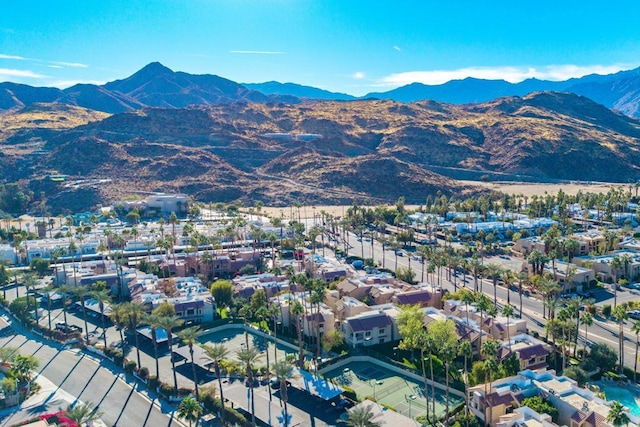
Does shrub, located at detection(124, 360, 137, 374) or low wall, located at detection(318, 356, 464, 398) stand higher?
shrub, located at detection(124, 360, 137, 374)

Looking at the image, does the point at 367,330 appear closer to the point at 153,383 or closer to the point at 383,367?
the point at 383,367

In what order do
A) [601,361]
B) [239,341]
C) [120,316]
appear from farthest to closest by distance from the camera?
[239,341]
[120,316]
[601,361]

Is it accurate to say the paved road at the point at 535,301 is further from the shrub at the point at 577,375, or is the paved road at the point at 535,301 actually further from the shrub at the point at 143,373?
the shrub at the point at 143,373

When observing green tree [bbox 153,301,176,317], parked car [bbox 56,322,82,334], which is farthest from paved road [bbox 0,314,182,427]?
green tree [bbox 153,301,176,317]

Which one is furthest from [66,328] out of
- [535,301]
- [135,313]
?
[535,301]

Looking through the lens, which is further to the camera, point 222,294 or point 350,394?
point 222,294

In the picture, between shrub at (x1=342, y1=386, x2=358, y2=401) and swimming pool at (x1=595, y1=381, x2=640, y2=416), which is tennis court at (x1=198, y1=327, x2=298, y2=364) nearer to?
shrub at (x1=342, y1=386, x2=358, y2=401)

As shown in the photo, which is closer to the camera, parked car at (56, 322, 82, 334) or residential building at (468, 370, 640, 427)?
residential building at (468, 370, 640, 427)
